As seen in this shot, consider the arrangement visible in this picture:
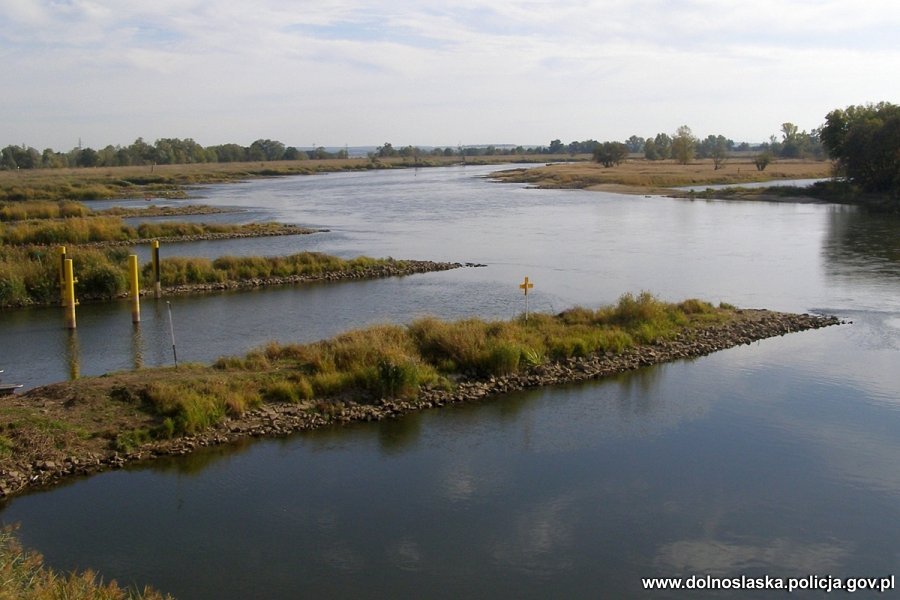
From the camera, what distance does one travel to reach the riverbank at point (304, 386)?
40.6ft

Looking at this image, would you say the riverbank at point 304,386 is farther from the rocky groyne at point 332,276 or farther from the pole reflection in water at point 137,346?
the rocky groyne at point 332,276

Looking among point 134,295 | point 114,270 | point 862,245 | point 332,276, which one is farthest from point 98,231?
point 862,245

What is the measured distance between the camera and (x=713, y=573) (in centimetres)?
977

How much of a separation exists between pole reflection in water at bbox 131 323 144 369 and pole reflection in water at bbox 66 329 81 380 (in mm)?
1101

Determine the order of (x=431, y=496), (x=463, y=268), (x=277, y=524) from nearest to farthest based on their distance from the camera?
1. (x=277, y=524)
2. (x=431, y=496)
3. (x=463, y=268)

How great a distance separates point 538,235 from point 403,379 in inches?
1119

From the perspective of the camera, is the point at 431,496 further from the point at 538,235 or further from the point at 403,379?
the point at 538,235

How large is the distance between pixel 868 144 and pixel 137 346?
182 ft

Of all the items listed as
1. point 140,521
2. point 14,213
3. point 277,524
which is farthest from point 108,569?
point 14,213

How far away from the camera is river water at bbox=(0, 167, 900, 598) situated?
390 inches

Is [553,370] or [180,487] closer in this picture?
[180,487]

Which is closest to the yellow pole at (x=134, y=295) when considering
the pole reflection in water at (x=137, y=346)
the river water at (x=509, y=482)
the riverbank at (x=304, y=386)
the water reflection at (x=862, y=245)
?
the pole reflection in water at (x=137, y=346)

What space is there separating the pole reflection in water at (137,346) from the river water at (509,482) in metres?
0.15

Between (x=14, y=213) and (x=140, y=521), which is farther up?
(x=14, y=213)
